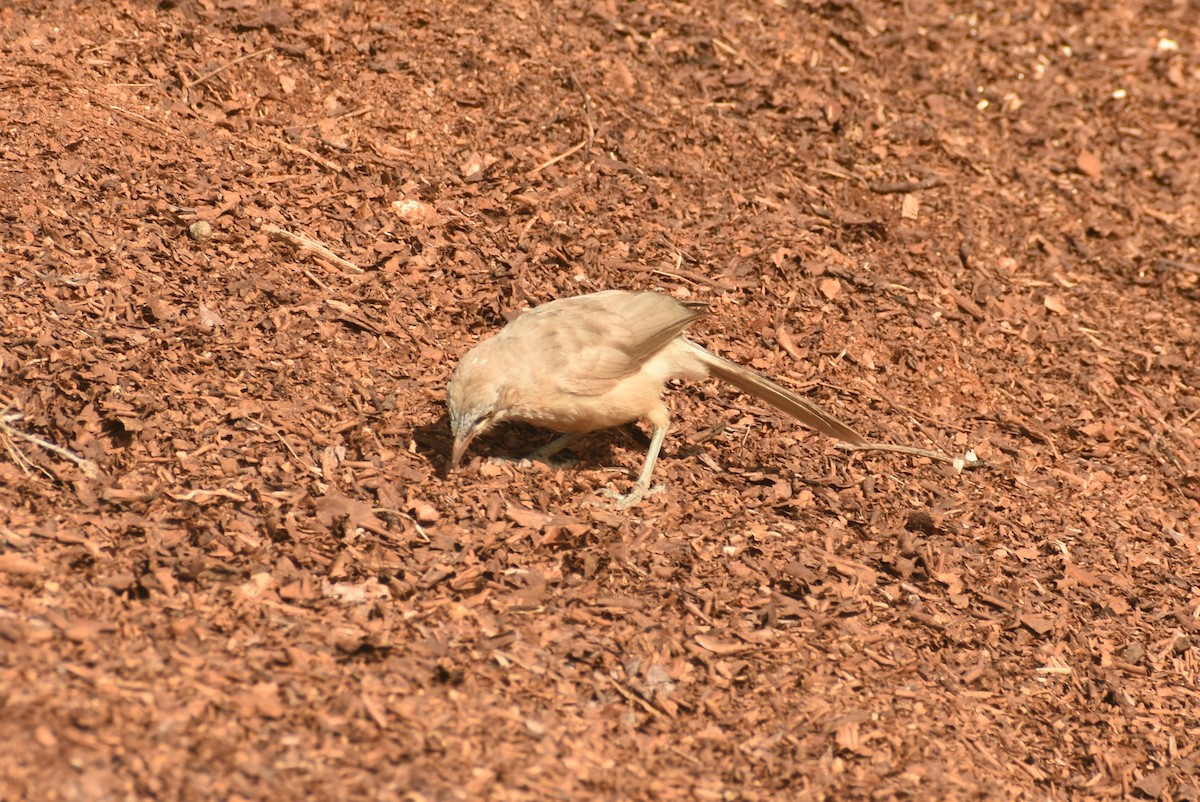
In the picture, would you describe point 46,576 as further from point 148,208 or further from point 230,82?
point 230,82

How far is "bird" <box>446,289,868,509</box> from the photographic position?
650 cm

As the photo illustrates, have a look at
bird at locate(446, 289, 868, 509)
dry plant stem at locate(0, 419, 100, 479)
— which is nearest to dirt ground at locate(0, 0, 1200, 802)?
dry plant stem at locate(0, 419, 100, 479)

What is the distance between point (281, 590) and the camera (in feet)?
18.0

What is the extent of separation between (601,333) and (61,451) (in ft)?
9.87

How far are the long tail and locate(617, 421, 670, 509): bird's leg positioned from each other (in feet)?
1.71

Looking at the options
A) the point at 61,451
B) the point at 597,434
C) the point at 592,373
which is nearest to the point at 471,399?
the point at 592,373

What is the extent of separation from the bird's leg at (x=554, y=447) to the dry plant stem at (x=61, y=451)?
8.08ft

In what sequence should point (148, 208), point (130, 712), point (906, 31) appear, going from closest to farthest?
point (130, 712) → point (148, 208) → point (906, 31)

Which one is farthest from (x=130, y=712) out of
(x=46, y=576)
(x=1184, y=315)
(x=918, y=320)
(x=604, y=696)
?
(x=1184, y=315)

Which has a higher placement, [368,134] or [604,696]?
[368,134]

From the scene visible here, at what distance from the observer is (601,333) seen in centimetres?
683

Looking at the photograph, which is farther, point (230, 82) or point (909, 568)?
point (230, 82)

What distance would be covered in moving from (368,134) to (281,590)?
13.9ft

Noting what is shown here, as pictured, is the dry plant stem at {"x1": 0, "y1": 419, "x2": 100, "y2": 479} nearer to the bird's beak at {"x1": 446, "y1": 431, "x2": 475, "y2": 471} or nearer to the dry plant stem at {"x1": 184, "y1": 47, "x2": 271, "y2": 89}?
the bird's beak at {"x1": 446, "y1": 431, "x2": 475, "y2": 471}
